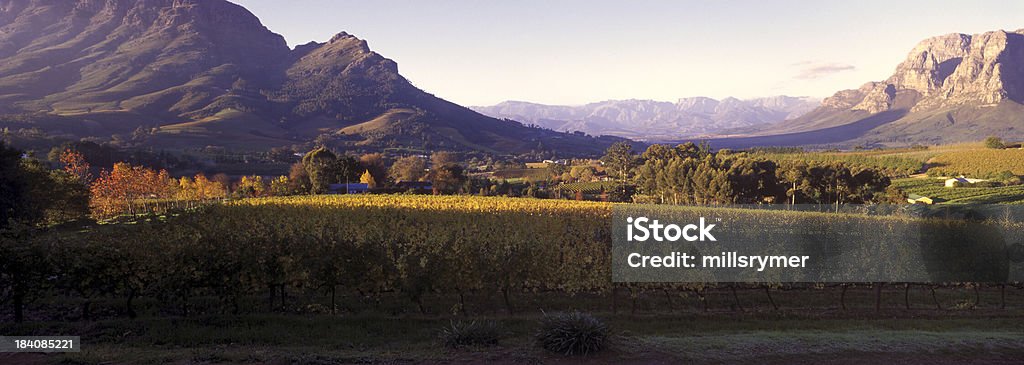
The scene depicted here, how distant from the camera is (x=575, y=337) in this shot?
37.7 feet

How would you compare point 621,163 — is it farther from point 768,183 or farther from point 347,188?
point 347,188

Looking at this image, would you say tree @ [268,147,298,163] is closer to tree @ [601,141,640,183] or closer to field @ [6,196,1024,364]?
tree @ [601,141,640,183]

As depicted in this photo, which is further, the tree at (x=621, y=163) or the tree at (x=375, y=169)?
the tree at (x=621, y=163)

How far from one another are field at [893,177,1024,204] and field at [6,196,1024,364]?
56049 mm

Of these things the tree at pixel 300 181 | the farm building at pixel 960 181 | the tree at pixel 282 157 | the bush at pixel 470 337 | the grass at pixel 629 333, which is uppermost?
the tree at pixel 282 157

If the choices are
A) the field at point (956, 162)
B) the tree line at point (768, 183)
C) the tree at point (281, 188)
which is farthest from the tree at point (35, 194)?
the field at point (956, 162)

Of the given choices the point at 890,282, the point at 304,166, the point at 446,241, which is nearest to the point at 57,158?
the point at 304,166

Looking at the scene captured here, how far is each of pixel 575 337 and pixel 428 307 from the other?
8.32 metres

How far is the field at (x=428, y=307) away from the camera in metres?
11.9

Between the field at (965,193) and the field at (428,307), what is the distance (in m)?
56.0

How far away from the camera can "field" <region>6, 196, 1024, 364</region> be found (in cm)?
1190

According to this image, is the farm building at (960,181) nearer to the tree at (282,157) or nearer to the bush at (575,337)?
the bush at (575,337)

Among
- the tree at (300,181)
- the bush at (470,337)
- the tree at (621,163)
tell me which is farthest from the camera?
the tree at (621,163)

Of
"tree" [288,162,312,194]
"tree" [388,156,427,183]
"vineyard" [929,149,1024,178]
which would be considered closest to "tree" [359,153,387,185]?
"tree" [388,156,427,183]
